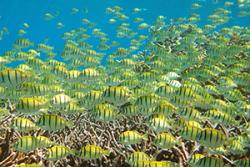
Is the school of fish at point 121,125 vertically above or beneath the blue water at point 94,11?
beneath

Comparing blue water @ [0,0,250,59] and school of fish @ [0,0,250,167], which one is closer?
school of fish @ [0,0,250,167]

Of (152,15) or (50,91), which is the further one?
(152,15)

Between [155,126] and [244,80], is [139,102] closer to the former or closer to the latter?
[155,126]

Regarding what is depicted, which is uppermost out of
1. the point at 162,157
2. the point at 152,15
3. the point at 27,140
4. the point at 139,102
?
the point at 152,15

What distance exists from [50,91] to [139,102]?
1.83 metres

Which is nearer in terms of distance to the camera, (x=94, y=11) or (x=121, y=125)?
(x=121, y=125)

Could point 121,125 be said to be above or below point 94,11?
below

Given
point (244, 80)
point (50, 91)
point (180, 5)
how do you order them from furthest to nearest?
point (180, 5)
point (244, 80)
point (50, 91)

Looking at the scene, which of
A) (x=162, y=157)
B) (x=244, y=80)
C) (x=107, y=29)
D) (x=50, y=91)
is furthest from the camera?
(x=107, y=29)

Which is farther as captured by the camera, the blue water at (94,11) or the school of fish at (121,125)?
the blue water at (94,11)

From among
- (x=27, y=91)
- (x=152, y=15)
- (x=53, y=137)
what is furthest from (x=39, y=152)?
(x=152, y=15)

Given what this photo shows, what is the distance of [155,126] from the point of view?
15.8 ft

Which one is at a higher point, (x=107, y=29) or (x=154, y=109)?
(x=107, y=29)

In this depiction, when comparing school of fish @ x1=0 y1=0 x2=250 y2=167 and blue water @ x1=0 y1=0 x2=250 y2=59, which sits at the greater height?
blue water @ x1=0 y1=0 x2=250 y2=59
